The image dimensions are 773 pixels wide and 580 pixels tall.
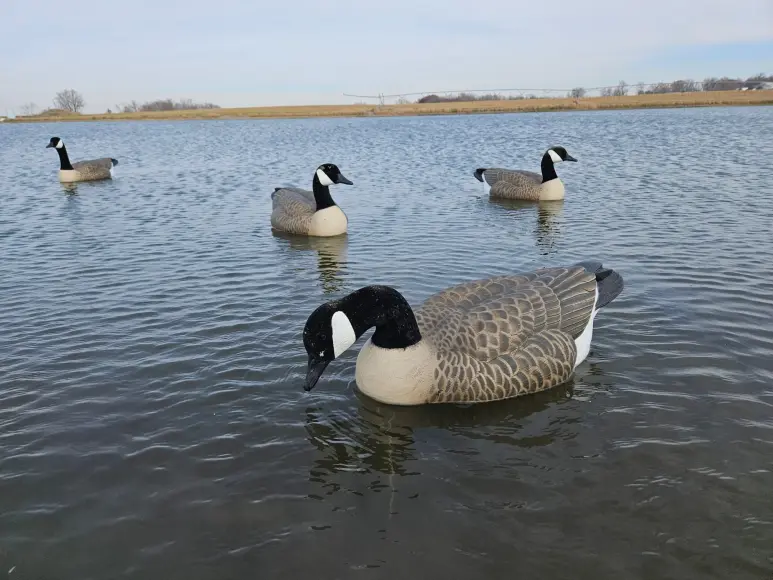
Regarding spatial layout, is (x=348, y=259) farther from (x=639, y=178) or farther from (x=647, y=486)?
(x=639, y=178)

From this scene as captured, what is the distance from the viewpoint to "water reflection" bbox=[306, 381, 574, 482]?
5.46m

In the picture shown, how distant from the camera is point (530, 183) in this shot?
19.0 meters

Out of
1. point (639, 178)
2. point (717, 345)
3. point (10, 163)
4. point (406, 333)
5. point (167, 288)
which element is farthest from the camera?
point (10, 163)

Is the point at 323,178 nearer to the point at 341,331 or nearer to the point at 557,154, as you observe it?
the point at 557,154

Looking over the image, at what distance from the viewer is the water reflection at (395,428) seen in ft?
17.9

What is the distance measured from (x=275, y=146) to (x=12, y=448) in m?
38.6

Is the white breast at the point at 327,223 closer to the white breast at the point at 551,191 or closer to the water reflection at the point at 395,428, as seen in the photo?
the white breast at the point at 551,191

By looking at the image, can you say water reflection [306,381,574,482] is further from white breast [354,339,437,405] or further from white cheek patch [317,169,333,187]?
white cheek patch [317,169,333,187]

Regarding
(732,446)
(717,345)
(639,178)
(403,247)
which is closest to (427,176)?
(639,178)

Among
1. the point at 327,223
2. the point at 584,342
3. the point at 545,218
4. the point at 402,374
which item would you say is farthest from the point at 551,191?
the point at 402,374

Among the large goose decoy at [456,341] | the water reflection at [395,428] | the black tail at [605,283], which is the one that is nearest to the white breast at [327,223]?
the black tail at [605,283]

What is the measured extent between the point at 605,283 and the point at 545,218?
8.97 metres

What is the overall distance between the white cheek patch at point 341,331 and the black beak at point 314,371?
182 mm

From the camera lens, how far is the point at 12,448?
569 cm
